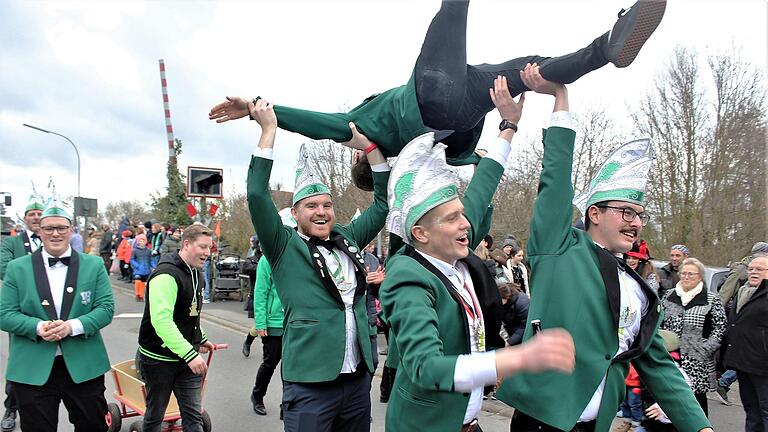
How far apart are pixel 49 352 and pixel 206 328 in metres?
8.03

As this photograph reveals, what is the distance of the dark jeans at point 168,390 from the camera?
14.5 ft

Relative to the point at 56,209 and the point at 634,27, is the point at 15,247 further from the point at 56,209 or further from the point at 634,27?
the point at 634,27

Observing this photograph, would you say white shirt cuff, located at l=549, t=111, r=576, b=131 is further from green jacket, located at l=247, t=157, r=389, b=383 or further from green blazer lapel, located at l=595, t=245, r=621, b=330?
green jacket, located at l=247, t=157, r=389, b=383

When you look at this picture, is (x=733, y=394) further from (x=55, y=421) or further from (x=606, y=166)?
(x=55, y=421)

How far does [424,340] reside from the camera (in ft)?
5.88

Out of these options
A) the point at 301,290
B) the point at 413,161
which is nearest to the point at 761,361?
the point at 301,290

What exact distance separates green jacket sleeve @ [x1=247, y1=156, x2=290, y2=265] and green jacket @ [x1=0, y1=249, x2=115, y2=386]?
5.31 feet

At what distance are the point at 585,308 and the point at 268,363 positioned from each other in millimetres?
4611

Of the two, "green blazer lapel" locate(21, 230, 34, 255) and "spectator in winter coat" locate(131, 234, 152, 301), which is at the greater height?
"green blazer lapel" locate(21, 230, 34, 255)

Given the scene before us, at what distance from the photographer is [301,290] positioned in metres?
3.29

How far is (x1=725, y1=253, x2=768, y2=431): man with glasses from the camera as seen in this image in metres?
5.20

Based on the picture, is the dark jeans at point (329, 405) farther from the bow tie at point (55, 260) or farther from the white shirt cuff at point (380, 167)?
the bow tie at point (55, 260)

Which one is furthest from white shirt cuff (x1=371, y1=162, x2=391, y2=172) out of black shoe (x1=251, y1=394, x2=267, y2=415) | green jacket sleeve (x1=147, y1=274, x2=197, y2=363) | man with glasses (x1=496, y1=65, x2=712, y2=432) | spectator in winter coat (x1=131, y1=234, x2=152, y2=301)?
spectator in winter coat (x1=131, y1=234, x2=152, y2=301)

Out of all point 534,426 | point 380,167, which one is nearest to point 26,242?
point 380,167
